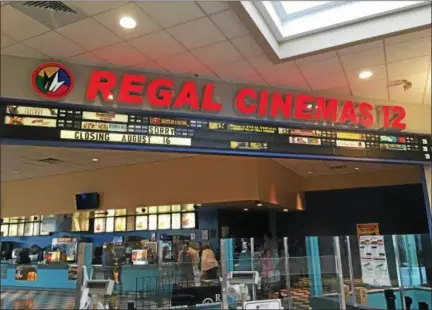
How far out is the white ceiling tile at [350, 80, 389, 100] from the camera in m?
5.40

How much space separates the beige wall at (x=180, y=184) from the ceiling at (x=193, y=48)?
10.2 feet

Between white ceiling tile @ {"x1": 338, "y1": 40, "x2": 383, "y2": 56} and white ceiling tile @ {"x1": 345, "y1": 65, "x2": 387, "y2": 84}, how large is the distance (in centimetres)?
61

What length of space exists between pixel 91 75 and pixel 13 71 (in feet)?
2.66

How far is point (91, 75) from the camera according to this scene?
4496 mm

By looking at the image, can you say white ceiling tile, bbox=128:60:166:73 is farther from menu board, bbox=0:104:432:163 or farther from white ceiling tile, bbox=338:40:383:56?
white ceiling tile, bbox=338:40:383:56

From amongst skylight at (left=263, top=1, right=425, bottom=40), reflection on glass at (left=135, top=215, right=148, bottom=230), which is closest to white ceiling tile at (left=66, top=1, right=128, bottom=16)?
skylight at (left=263, top=1, right=425, bottom=40)

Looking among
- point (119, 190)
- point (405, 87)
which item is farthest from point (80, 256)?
point (119, 190)

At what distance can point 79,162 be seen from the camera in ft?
29.0

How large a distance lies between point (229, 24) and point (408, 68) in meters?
2.55

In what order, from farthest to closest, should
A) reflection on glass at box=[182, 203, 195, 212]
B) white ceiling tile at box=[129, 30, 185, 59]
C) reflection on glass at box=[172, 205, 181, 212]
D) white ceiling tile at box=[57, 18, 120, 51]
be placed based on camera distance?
1. reflection on glass at box=[172, 205, 181, 212]
2. reflection on glass at box=[182, 203, 195, 212]
3. white ceiling tile at box=[129, 30, 185, 59]
4. white ceiling tile at box=[57, 18, 120, 51]

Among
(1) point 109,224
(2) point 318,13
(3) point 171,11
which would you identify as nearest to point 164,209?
(1) point 109,224

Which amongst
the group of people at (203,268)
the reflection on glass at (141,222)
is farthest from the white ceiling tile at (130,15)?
the reflection on glass at (141,222)

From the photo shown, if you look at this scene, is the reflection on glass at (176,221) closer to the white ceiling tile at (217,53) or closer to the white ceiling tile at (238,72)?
the white ceiling tile at (238,72)

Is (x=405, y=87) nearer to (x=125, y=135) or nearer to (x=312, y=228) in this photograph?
(x=125, y=135)
